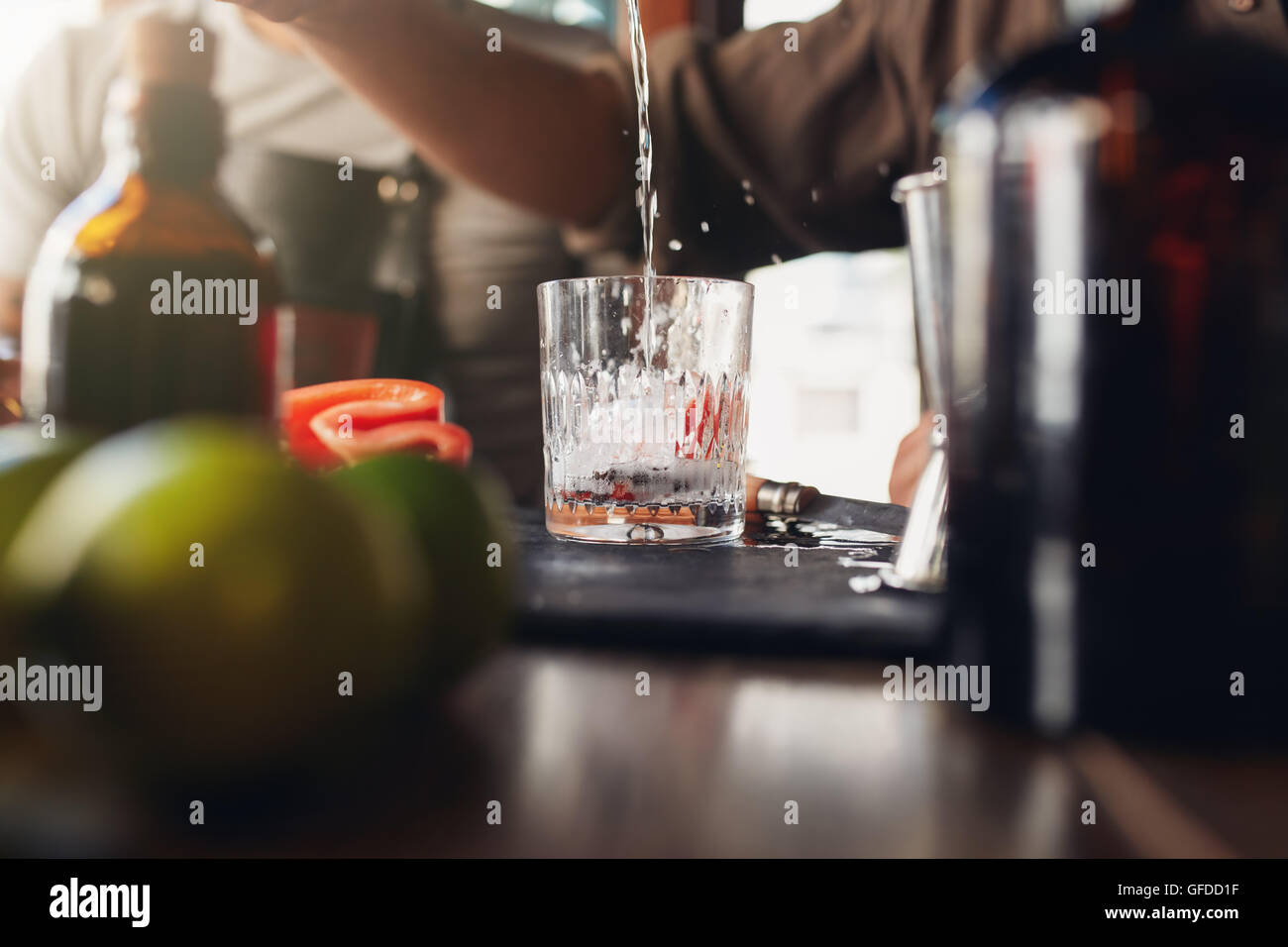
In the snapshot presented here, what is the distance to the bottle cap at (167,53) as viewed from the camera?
42 centimetres

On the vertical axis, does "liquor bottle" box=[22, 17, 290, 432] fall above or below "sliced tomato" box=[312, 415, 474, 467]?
above

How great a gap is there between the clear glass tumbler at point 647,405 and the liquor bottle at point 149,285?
265 millimetres

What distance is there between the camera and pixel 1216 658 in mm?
274

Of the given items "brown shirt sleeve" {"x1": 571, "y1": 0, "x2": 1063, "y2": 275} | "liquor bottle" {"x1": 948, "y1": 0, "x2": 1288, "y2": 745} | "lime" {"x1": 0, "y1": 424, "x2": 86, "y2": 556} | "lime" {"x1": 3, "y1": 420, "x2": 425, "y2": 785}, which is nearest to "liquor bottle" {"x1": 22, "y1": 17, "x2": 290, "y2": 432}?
"lime" {"x1": 0, "y1": 424, "x2": 86, "y2": 556}

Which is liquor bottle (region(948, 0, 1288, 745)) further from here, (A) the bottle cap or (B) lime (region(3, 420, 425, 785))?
(A) the bottle cap

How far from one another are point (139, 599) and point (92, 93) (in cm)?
205

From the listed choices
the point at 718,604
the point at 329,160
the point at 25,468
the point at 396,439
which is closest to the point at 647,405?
the point at 396,439

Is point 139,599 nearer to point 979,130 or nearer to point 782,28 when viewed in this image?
point 979,130

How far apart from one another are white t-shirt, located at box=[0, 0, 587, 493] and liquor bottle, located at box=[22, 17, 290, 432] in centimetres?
125

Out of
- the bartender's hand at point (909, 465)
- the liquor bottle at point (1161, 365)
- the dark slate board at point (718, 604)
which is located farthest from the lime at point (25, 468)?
the bartender's hand at point (909, 465)

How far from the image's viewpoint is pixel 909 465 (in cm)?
85

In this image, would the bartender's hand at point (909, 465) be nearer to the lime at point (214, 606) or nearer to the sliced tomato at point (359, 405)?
the sliced tomato at point (359, 405)

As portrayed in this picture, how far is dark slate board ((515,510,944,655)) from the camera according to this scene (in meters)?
0.39
